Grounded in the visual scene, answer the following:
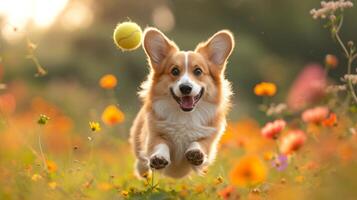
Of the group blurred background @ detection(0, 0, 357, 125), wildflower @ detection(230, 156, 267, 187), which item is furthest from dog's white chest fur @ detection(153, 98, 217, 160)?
blurred background @ detection(0, 0, 357, 125)

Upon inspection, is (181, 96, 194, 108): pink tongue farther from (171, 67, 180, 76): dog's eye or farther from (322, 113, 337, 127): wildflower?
(322, 113, 337, 127): wildflower

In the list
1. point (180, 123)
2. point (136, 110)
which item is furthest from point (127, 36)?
point (136, 110)

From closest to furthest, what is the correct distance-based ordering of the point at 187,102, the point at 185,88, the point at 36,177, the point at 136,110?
the point at 36,177 < the point at 185,88 < the point at 187,102 < the point at 136,110

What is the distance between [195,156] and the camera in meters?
4.07

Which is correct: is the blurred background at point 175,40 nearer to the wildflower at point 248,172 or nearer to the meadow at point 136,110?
the meadow at point 136,110

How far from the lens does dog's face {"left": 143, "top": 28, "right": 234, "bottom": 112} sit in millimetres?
4317

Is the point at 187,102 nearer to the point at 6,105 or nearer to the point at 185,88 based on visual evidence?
the point at 185,88

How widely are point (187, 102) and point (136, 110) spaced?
659cm

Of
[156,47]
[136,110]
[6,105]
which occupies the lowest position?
[6,105]

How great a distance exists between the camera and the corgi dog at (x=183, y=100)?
14.3 ft

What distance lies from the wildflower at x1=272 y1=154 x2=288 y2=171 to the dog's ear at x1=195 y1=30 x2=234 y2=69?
3.09ft

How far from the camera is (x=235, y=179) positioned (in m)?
2.24

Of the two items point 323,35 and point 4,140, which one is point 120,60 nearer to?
point 323,35

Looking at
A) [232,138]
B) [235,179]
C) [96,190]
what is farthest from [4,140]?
Answer: [232,138]
